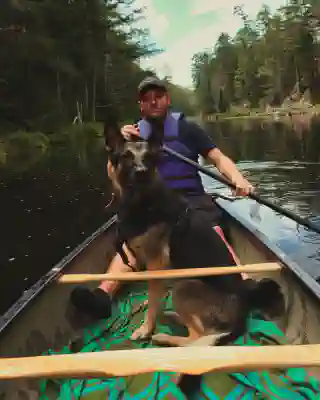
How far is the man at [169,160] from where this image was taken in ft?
16.3

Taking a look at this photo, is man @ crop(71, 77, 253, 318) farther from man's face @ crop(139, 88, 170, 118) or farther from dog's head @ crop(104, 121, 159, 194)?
dog's head @ crop(104, 121, 159, 194)

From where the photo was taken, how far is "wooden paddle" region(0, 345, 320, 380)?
10.1 ft

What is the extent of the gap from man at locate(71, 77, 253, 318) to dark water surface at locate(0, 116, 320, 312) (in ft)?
8.81

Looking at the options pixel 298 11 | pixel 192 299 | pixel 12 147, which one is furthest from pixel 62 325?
pixel 298 11

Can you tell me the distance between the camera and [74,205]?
14.5m

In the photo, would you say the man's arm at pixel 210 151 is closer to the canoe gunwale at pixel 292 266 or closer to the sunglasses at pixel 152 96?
the sunglasses at pixel 152 96

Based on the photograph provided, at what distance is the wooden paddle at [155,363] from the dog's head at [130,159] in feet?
5.00

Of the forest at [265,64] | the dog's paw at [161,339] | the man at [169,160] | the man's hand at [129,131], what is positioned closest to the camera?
the dog's paw at [161,339]

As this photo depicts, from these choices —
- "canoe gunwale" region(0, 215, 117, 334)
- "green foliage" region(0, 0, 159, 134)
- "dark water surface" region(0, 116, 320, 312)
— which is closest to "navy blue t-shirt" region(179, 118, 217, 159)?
"canoe gunwale" region(0, 215, 117, 334)

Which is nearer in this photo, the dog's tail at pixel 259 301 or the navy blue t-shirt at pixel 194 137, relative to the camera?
the dog's tail at pixel 259 301

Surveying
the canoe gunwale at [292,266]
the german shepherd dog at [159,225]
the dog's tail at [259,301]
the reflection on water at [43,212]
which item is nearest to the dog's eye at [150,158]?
the german shepherd dog at [159,225]

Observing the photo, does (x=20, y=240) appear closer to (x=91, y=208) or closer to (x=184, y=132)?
(x=91, y=208)

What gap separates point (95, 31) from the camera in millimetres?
47500

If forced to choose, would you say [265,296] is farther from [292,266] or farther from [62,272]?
[62,272]
